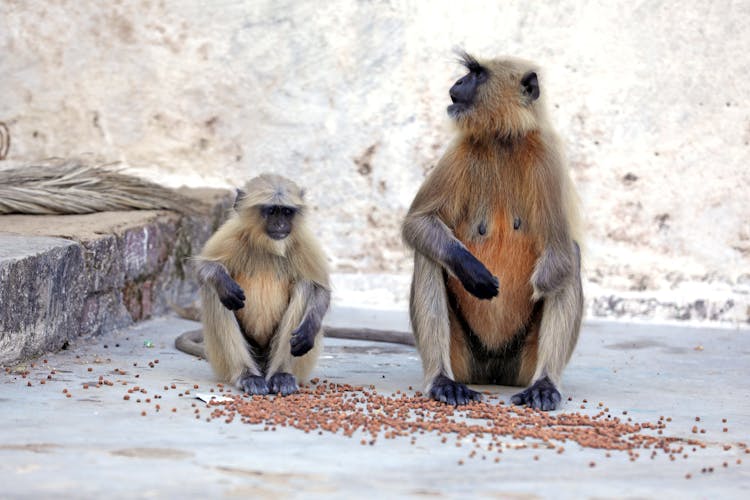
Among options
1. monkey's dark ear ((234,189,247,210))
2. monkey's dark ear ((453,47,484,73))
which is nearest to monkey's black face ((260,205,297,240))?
monkey's dark ear ((234,189,247,210))

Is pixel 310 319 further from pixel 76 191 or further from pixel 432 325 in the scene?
pixel 76 191

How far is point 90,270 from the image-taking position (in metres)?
5.41

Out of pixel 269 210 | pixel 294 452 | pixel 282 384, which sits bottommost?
pixel 294 452

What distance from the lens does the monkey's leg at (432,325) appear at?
430 centimetres

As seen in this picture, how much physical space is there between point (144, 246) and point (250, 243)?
1649 millimetres

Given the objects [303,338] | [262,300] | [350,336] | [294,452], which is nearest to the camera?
[294,452]

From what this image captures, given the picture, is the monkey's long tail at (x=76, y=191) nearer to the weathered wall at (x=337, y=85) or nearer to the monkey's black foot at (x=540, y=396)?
the weathered wall at (x=337, y=85)

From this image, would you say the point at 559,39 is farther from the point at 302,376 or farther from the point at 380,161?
the point at 302,376

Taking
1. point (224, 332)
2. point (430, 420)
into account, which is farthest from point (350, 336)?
point (430, 420)

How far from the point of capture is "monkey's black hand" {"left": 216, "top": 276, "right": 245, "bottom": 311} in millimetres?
4246

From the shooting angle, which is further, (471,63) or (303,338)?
(471,63)

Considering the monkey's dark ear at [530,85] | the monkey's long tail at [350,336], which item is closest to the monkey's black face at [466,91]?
the monkey's dark ear at [530,85]

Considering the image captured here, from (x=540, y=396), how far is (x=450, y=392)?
0.32m

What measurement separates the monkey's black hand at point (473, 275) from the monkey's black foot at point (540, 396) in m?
0.37
